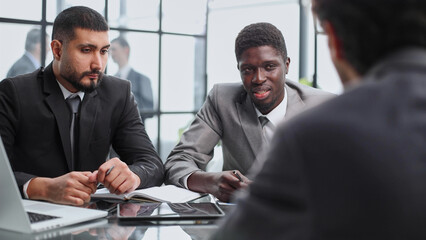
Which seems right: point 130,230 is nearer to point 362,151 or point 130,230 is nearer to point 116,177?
point 116,177

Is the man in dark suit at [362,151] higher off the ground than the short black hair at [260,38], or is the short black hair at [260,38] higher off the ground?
the short black hair at [260,38]

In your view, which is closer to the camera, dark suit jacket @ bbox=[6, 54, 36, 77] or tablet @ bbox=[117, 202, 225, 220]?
tablet @ bbox=[117, 202, 225, 220]

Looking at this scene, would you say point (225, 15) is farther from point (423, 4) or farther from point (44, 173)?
point (423, 4)

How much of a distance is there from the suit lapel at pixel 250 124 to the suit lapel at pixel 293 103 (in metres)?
0.16

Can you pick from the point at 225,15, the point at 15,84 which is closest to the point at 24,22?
the point at 15,84

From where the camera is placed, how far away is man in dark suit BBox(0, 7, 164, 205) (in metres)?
2.04

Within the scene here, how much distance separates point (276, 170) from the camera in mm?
544

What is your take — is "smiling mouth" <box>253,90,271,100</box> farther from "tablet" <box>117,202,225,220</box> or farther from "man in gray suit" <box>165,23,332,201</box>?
"tablet" <box>117,202,225,220</box>

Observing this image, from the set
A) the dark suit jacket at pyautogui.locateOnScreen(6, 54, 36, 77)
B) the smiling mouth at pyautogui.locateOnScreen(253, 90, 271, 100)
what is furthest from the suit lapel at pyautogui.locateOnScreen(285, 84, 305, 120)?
the dark suit jacket at pyautogui.locateOnScreen(6, 54, 36, 77)

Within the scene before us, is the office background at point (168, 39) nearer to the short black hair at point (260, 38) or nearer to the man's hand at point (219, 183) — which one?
the short black hair at point (260, 38)

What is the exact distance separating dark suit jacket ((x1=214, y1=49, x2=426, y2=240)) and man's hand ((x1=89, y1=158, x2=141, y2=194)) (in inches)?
45.7

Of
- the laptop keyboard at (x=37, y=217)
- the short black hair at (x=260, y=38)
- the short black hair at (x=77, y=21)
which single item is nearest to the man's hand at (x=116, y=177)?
the laptop keyboard at (x=37, y=217)

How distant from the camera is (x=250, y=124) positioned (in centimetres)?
220

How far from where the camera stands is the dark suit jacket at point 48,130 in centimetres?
204
